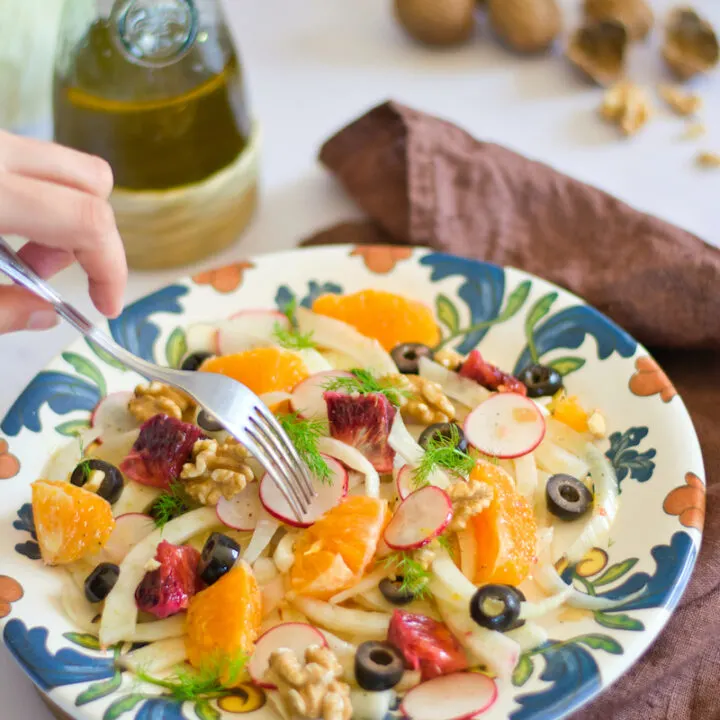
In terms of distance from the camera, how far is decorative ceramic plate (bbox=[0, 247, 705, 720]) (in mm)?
1429

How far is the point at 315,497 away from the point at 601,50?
192 cm

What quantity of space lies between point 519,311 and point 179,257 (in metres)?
0.86

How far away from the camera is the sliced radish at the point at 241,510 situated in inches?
65.1

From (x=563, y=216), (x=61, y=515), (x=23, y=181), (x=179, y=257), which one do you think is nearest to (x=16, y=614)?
(x=61, y=515)

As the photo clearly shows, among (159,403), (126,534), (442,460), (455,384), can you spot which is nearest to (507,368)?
(455,384)

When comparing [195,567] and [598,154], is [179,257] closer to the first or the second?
[195,567]

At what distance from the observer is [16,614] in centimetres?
150

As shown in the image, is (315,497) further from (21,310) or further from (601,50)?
(601,50)

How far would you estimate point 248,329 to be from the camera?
206cm

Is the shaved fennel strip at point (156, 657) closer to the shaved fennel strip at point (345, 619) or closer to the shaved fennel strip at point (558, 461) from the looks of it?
the shaved fennel strip at point (345, 619)

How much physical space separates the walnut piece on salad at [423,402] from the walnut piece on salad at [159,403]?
0.40m

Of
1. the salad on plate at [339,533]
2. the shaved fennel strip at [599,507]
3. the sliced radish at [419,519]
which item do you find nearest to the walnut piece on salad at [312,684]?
the salad on plate at [339,533]

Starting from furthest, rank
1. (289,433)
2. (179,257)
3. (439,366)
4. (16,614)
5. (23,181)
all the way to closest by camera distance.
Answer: (179,257) < (439,366) < (289,433) < (16,614) < (23,181)

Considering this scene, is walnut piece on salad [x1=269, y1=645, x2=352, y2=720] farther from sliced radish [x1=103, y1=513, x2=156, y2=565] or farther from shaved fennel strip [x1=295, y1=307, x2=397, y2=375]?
shaved fennel strip [x1=295, y1=307, x2=397, y2=375]
